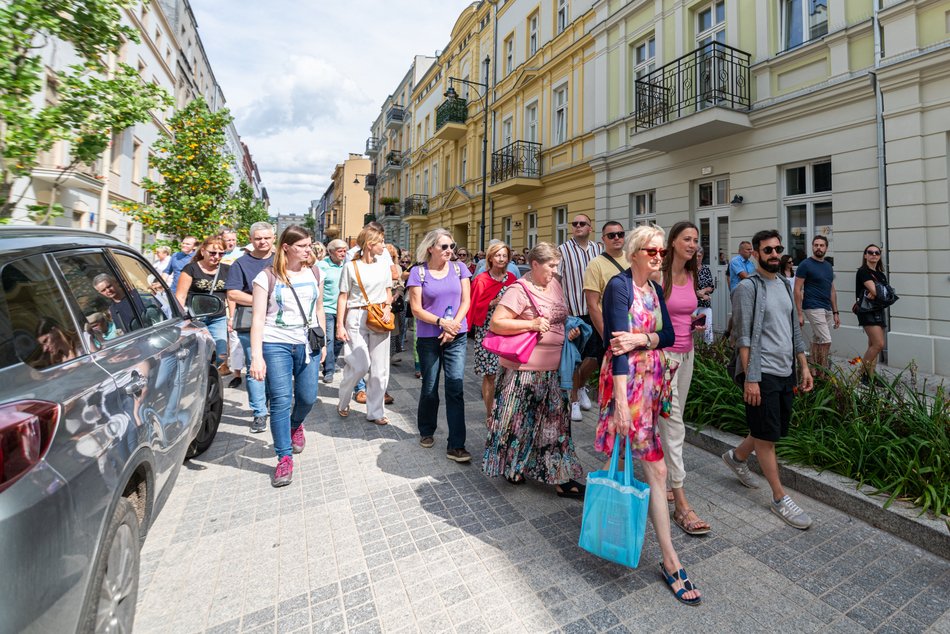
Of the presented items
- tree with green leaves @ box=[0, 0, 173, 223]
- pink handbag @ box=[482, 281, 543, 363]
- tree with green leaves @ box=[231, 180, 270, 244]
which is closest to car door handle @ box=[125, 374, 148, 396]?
pink handbag @ box=[482, 281, 543, 363]

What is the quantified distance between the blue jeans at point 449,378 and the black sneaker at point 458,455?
34 mm

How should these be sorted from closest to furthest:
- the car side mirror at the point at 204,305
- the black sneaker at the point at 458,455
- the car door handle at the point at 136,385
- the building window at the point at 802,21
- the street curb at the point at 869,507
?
the car door handle at the point at 136,385 < the street curb at the point at 869,507 < the car side mirror at the point at 204,305 < the black sneaker at the point at 458,455 < the building window at the point at 802,21

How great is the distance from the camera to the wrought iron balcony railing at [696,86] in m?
9.87

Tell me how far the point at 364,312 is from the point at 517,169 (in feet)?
43.4

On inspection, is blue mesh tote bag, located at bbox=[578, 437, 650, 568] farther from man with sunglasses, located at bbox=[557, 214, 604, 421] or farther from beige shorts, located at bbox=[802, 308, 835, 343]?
beige shorts, located at bbox=[802, 308, 835, 343]

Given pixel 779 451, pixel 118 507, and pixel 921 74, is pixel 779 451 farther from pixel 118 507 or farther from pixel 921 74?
pixel 921 74

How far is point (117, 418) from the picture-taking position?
70.7 inches

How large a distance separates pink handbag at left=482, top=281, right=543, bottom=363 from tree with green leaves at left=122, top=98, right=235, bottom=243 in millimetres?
12100

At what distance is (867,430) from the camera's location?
3.62 m

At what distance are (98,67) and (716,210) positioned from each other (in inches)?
439

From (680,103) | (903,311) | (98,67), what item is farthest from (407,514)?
(680,103)

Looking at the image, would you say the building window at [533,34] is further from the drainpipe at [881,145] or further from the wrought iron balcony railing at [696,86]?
the drainpipe at [881,145]

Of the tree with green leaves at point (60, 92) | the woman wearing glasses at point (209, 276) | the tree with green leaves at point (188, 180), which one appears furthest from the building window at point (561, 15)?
the woman wearing glasses at point (209, 276)

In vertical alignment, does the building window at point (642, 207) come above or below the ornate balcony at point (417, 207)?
below
